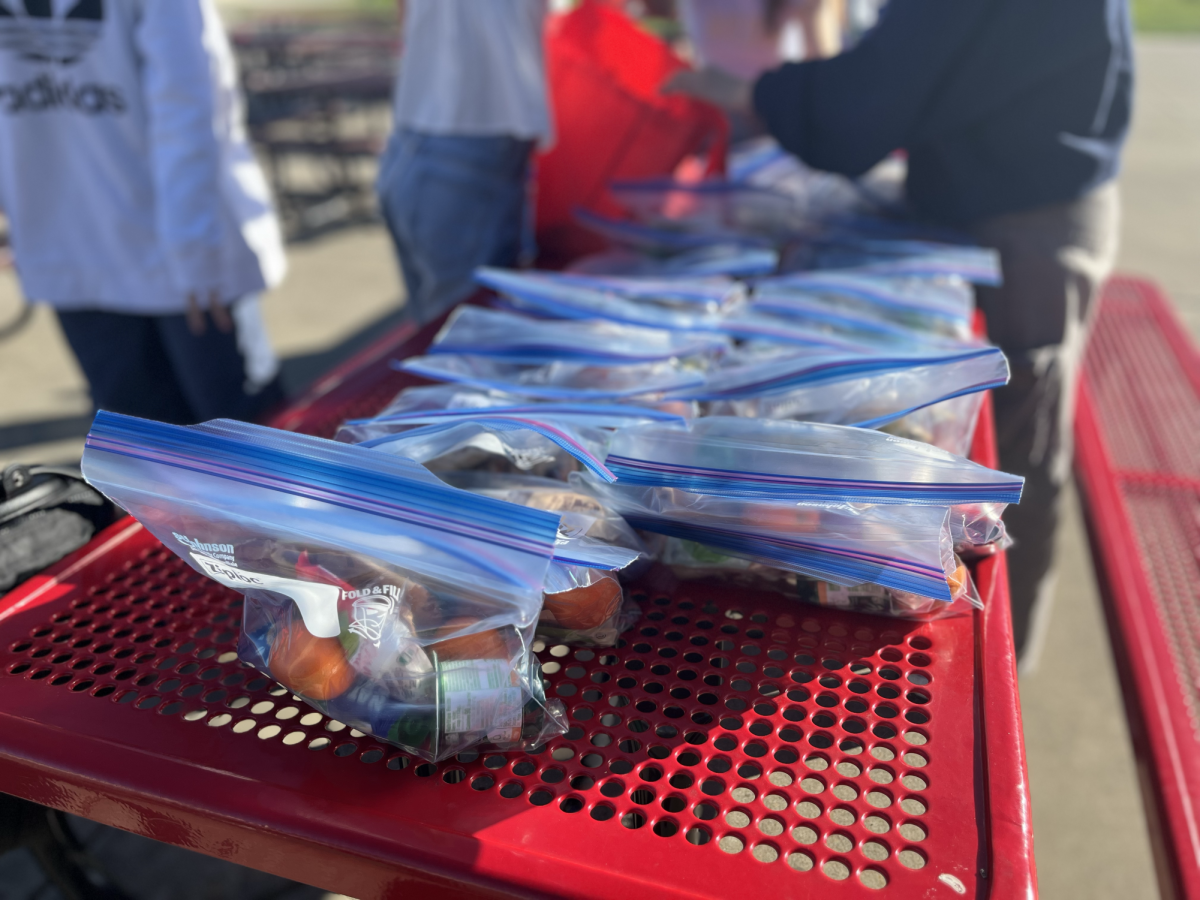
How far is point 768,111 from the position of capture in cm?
156

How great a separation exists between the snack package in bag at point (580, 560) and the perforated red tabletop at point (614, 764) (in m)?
0.03

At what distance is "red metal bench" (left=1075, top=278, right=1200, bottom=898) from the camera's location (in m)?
1.12

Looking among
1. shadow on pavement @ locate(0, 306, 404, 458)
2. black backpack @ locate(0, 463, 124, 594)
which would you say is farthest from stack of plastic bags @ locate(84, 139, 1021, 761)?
shadow on pavement @ locate(0, 306, 404, 458)

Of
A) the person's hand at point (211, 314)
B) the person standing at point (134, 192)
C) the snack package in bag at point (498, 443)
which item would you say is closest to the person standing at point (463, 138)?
the person standing at point (134, 192)

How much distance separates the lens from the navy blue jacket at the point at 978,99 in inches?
53.4

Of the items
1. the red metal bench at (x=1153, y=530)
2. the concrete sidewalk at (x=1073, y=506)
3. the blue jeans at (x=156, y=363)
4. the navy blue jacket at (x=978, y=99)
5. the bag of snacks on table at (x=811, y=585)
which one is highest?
the navy blue jacket at (x=978, y=99)

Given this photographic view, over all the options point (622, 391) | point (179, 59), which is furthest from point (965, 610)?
point (179, 59)

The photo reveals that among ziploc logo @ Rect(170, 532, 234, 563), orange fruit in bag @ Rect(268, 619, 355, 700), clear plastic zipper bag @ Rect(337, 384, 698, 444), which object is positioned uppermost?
ziploc logo @ Rect(170, 532, 234, 563)

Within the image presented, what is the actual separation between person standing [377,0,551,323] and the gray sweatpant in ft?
3.06

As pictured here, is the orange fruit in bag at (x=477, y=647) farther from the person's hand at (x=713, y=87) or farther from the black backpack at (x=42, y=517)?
the person's hand at (x=713, y=87)

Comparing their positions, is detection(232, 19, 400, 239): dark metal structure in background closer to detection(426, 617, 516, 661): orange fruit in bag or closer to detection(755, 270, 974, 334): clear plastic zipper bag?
detection(755, 270, 974, 334): clear plastic zipper bag

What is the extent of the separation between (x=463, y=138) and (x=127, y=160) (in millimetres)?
647

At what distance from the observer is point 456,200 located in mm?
1814

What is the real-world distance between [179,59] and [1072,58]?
151 centimetres
